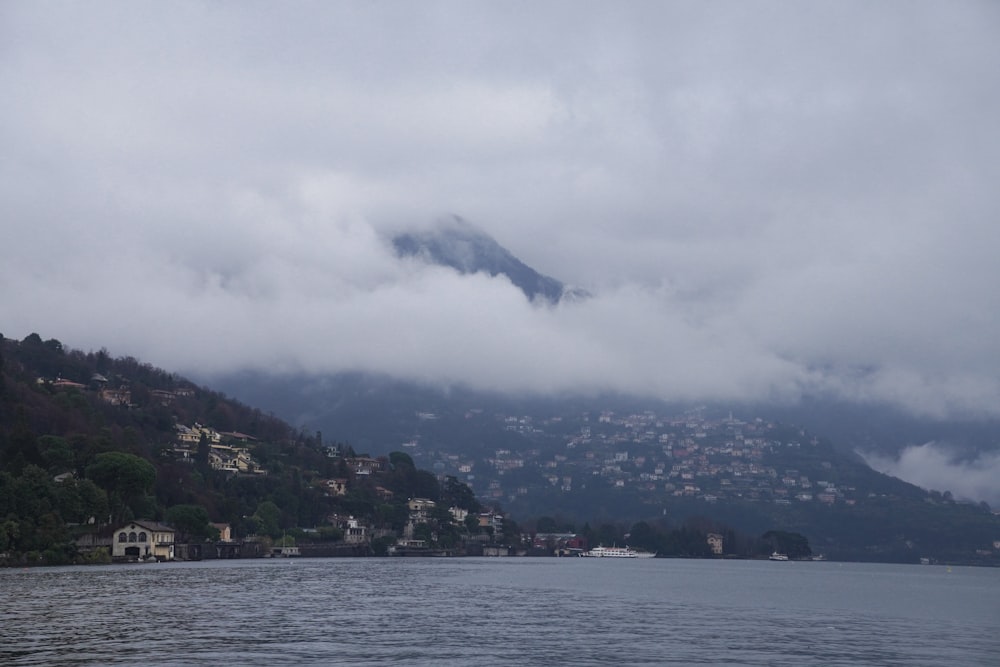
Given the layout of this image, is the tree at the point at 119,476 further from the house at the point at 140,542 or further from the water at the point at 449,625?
the water at the point at 449,625

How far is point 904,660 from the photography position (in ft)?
185

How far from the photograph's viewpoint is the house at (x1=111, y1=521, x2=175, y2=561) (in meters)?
149

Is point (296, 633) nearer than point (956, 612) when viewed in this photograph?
Yes

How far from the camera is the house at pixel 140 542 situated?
14862cm

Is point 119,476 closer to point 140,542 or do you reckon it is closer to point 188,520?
point 140,542

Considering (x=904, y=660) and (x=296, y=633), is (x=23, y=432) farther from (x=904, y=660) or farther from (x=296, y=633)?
(x=904, y=660)

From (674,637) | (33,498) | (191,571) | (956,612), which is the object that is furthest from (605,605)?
(33,498)

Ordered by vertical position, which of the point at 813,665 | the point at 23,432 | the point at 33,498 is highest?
the point at 23,432

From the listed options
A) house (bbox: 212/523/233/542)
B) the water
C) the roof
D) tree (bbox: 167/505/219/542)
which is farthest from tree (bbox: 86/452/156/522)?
the water

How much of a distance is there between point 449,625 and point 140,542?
9869 cm

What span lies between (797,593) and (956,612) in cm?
2532

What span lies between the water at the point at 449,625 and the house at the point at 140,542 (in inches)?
1485

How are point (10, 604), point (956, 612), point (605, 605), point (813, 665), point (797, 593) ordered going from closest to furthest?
point (813, 665) < point (10, 604) < point (605, 605) < point (956, 612) < point (797, 593)

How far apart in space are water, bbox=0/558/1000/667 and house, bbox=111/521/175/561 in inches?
1485
